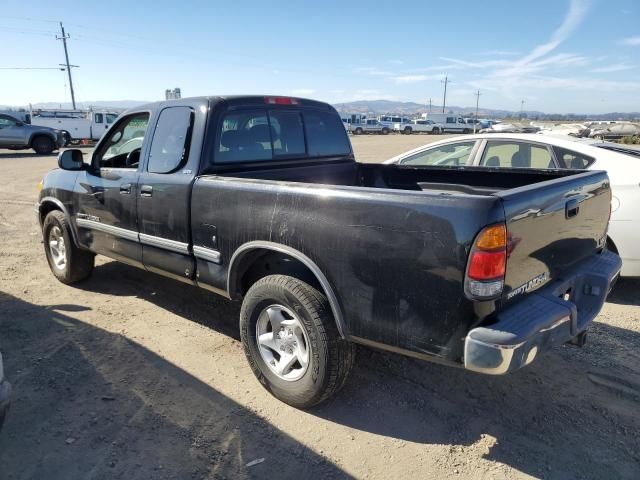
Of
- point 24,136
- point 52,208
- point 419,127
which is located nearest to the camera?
point 52,208

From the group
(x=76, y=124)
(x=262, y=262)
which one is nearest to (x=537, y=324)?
(x=262, y=262)

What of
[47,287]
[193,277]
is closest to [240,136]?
[193,277]

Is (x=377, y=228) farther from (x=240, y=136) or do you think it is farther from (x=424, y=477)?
(x=240, y=136)

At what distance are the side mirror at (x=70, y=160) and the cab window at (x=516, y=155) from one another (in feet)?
13.8

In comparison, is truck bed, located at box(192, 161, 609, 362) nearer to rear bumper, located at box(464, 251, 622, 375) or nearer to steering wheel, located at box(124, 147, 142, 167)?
rear bumper, located at box(464, 251, 622, 375)

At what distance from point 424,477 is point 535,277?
47.7 inches

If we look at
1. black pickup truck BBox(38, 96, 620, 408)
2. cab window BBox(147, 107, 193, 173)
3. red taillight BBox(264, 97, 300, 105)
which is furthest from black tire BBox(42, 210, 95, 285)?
red taillight BBox(264, 97, 300, 105)

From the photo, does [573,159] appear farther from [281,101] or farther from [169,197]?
[169,197]

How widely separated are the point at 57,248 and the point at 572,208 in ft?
16.5

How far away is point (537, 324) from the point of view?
2.43m

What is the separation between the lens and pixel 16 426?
295 centimetres

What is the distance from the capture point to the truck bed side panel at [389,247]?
7.64 ft

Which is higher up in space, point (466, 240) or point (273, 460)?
point (466, 240)

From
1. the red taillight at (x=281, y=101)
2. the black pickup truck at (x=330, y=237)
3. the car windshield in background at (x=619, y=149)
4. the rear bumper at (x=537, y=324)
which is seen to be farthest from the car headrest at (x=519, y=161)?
the red taillight at (x=281, y=101)
